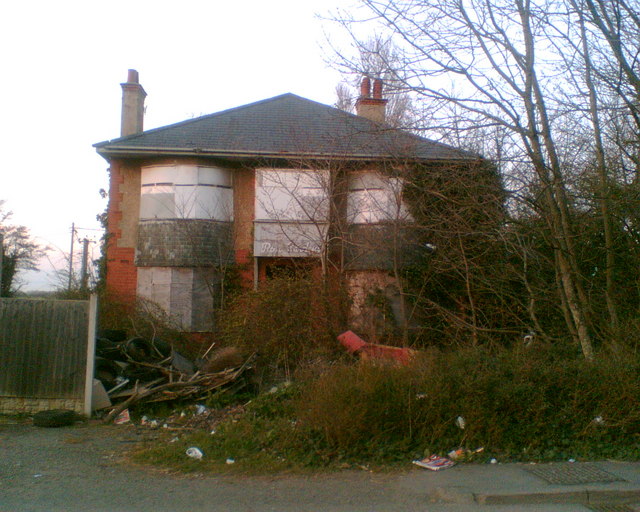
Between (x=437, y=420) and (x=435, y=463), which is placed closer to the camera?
(x=435, y=463)

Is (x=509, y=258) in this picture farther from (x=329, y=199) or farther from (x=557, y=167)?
(x=329, y=199)

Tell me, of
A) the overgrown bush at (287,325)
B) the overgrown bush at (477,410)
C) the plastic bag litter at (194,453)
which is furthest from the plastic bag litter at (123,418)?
the overgrown bush at (477,410)

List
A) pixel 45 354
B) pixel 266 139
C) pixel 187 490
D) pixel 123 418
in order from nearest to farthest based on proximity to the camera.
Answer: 1. pixel 187 490
2. pixel 123 418
3. pixel 45 354
4. pixel 266 139

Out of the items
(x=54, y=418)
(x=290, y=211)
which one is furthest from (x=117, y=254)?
(x=54, y=418)

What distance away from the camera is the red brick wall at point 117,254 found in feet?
52.7

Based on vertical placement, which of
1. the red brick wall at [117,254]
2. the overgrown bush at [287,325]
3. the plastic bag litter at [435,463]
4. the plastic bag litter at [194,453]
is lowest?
the plastic bag litter at [194,453]

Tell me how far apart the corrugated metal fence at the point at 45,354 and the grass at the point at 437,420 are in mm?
2466

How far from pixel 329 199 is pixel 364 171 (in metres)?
1.21

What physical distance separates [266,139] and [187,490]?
1167cm

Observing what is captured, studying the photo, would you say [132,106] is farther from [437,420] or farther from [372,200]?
[437,420]

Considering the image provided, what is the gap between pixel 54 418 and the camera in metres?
8.71

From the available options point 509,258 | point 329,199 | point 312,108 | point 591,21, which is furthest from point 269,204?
point 591,21

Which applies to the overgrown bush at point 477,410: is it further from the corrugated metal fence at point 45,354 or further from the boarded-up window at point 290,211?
the boarded-up window at point 290,211

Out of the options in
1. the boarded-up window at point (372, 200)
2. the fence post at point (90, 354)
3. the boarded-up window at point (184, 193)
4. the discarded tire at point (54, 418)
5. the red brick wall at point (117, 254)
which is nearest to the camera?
the discarded tire at point (54, 418)
